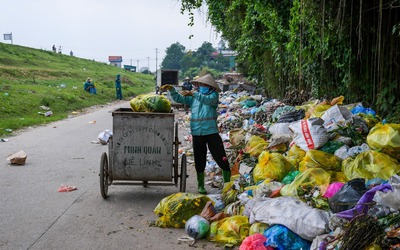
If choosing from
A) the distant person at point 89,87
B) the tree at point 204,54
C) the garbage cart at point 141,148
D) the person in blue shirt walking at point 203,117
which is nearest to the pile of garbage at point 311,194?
the person in blue shirt walking at point 203,117

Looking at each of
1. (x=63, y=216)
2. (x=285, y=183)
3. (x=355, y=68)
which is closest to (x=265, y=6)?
(x=355, y=68)

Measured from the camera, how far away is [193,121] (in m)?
6.34

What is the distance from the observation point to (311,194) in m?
4.62

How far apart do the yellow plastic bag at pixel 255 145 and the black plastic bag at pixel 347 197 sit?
3033 millimetres

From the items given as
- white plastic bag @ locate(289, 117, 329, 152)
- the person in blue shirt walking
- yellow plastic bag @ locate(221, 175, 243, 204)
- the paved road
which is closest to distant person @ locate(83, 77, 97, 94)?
the paved road

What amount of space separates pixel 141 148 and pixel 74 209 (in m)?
1.12

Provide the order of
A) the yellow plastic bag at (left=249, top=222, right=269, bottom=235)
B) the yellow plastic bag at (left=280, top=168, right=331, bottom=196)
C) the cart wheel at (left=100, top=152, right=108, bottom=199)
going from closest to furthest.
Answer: the yellow plastic bag at (left=249, top=222, right=269, bottom=235) < the yellow plastic bag at (left=280, top=168, right=331, bottom=196) < the cart wheel at (left=100, top=152, right=108, bottom=199)

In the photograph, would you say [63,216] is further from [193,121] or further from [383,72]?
[383,72]

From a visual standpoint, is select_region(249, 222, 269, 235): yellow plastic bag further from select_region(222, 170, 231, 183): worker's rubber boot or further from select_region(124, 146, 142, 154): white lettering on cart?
select_region(124, 146, 142, 154): white lettering on cart

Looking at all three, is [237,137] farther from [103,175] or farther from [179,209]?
[179,209]

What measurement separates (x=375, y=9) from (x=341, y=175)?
12.4ft

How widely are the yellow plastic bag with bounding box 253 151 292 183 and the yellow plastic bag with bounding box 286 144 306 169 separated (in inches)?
8.6

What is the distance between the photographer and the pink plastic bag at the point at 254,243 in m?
4.04

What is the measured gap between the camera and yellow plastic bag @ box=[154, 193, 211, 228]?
5109mm
